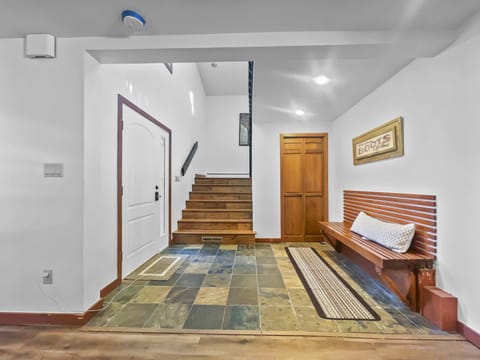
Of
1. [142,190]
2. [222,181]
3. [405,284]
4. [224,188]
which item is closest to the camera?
[405,284]

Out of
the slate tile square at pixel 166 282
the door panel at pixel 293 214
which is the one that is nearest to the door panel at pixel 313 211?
the door panel at pixel 293 214

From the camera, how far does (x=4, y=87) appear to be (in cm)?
200

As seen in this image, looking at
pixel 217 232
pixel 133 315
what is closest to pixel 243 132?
pixel 217 232

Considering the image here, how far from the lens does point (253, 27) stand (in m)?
1.81

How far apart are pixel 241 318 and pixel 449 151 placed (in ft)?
6.82

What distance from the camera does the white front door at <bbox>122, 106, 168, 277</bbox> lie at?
113 inches

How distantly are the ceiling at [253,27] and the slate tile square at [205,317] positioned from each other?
6.92 feet

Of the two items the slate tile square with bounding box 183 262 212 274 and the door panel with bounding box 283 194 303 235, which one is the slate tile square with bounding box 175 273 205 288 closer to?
the slate tile square with bounding box 183 262 212 274

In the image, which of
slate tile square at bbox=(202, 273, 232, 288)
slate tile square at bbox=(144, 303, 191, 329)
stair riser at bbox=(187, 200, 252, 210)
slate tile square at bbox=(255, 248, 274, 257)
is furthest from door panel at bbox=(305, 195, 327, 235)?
slate tile square at bbox=(144, 303, 191, 329)

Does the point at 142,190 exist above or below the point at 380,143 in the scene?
below

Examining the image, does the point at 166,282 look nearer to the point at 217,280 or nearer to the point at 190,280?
the point at 190,280

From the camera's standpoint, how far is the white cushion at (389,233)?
2246 millimetres

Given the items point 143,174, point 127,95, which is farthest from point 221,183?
point 127,95

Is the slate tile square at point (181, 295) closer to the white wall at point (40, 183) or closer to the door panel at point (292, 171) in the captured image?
the white wall at point (40, 183)
